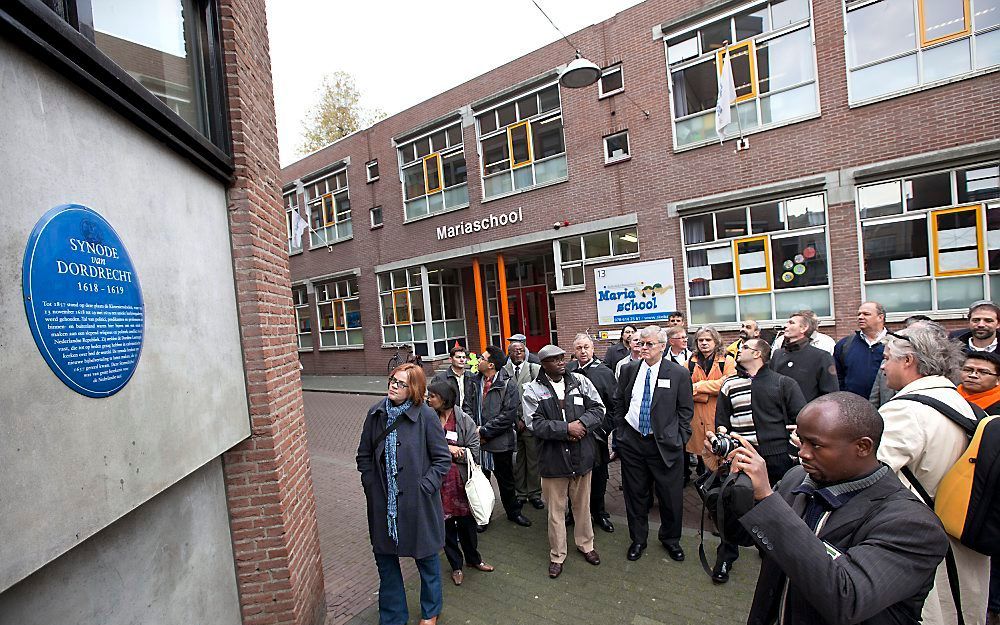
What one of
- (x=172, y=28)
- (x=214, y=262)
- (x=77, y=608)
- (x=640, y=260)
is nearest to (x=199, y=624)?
(x=77, y=608)

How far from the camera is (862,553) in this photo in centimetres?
153

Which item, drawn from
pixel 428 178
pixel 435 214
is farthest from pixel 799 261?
pixel 428 178

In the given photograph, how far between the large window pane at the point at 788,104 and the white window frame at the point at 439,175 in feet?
28.0

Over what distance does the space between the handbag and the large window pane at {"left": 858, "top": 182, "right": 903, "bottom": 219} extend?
1008 centimetres

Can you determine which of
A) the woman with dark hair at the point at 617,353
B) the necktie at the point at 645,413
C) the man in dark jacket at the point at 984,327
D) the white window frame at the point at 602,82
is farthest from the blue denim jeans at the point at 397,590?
the white window frame at the point at 602,82

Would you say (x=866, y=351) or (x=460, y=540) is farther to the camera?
(x=866, y=351)

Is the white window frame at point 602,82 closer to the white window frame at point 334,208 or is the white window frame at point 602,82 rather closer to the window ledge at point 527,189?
the window ledge at point 527,189

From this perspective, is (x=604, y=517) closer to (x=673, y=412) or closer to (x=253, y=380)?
(x=673, y=412)

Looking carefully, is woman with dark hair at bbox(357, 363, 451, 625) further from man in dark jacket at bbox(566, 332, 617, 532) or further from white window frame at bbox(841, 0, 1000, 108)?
white window frame at bbox(841, 0, 1000, 108)

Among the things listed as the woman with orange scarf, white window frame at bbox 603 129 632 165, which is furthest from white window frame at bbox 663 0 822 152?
the woman with orange scarf

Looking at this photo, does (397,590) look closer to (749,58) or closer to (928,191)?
(928,191)

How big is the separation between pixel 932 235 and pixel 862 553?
1076cm

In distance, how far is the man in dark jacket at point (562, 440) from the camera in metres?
4.14

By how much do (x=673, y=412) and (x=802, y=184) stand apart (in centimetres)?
841
